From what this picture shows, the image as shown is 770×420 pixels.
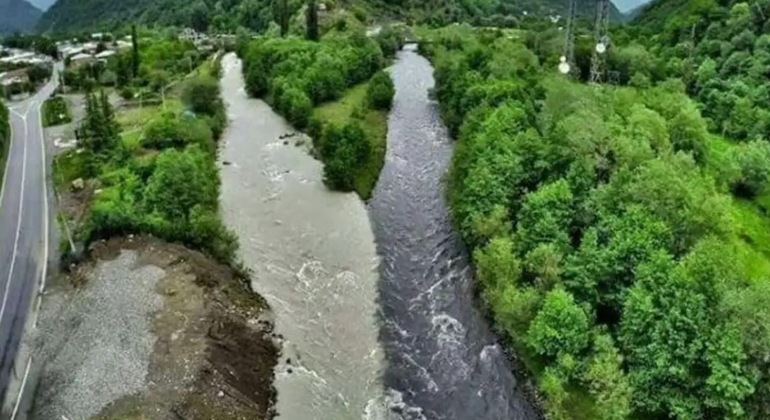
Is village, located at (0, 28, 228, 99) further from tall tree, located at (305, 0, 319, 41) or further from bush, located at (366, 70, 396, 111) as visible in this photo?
bush, located at (366, 70, 396, 111)

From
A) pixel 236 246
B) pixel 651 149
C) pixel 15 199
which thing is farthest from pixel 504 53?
pixel 15 199

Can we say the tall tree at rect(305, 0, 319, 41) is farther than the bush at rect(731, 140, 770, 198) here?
Yes

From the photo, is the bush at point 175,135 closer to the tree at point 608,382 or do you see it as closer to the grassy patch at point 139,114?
the grassy patch at point 139,114

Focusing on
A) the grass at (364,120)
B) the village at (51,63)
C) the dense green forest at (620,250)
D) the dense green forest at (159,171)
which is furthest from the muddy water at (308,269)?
the village at (51,63)

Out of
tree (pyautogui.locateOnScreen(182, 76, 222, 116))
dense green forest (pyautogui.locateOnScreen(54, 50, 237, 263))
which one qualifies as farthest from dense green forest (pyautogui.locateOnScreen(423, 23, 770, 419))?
tree (pyautogui.locateOnScreen(182, 76, 222, 116))

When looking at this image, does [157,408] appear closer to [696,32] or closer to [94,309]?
[94,309]

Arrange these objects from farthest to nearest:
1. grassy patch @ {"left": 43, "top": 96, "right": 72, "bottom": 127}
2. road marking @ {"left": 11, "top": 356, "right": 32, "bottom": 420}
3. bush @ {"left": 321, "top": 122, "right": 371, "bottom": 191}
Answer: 1. grassy patch @ {"left": 43, "top": 96, "right": 72, "bottom": 127}
2. bush @ {"left": 321, "top": 122, "right": 371, "bottom": 191}
3. road marking @ {"left": 11, "top": 356, "right": 32, "bottom": 420}
